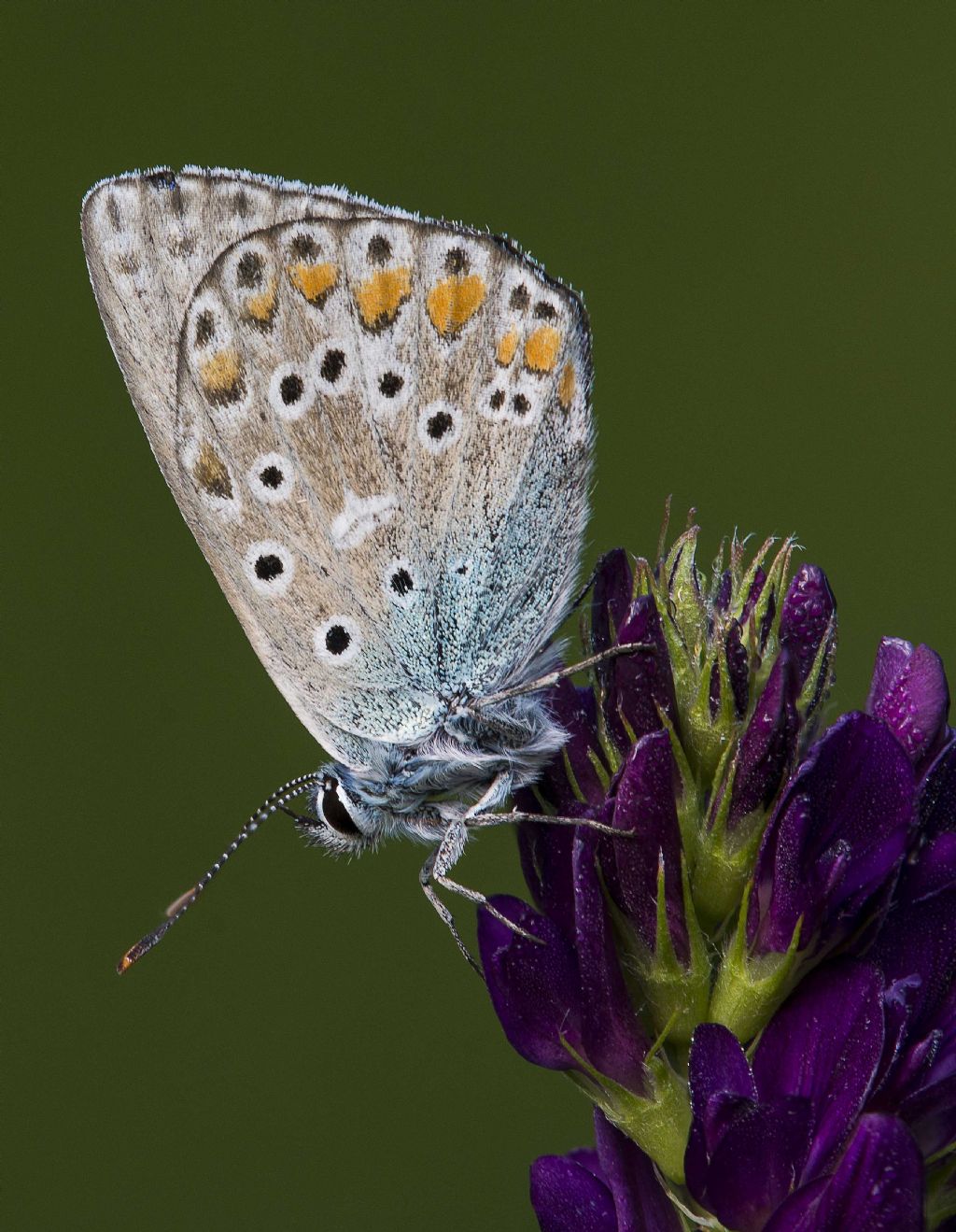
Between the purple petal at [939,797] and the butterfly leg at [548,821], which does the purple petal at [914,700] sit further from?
the butterfly leg at [548,821]

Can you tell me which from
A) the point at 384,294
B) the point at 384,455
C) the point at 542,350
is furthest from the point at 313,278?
the point at 542,350

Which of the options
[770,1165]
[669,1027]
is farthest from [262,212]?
[770,1165]

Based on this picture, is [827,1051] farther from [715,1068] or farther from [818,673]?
[818,673]

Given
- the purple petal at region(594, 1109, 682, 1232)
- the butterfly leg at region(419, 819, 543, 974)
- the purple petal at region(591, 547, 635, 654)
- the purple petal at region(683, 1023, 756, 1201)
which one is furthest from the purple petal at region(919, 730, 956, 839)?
the butterfly leg at region(419, 819, 543, 974)

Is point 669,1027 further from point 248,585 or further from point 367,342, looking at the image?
point 367,342

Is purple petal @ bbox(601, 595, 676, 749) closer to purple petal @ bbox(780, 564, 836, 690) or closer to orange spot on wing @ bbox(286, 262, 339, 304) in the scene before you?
purple petal @ bbox(780, 564, 836, 690)

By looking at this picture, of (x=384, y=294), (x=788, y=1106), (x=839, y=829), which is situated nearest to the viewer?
(x=788, y=1106)

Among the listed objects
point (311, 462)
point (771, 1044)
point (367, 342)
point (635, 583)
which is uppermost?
point (367, 342)
